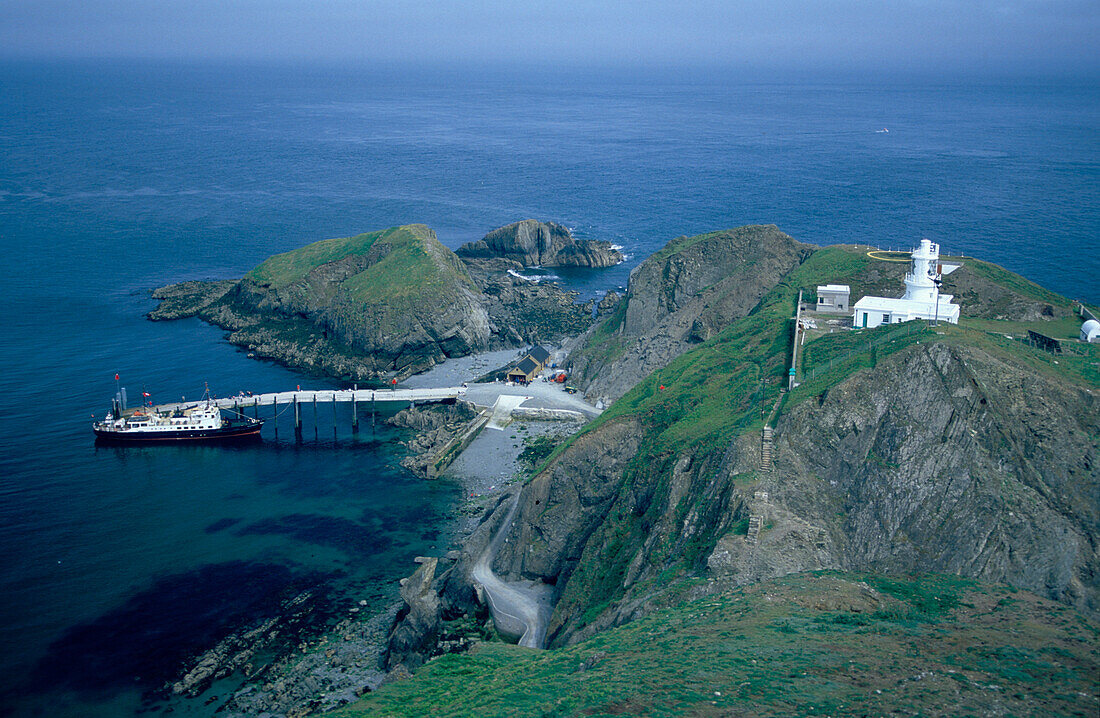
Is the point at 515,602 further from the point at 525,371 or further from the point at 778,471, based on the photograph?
the point at 525,371

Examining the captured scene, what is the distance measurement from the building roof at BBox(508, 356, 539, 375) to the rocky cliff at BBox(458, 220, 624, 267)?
47.0 meters

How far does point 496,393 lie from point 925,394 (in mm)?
46879

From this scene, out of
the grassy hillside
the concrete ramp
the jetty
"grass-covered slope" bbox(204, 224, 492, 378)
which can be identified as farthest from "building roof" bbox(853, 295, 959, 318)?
the grassy hillside

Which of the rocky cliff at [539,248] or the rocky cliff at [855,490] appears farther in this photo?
the rocky cliff at [539,248]

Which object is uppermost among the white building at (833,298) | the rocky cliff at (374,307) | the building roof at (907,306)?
the building roof at (907,306)

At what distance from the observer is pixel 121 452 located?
7556 cm

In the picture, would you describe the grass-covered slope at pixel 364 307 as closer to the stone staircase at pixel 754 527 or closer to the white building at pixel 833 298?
the white building at pixel 833 298

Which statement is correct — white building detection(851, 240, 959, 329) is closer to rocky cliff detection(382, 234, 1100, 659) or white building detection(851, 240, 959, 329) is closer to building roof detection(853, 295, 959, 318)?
building roof detection(853, 295, 959, 318)

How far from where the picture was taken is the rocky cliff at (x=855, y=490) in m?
38.8

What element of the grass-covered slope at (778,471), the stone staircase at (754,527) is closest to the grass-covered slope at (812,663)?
the stone staircase at (754,527)

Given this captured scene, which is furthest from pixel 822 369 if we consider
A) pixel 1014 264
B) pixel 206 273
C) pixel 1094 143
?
pixel 1094 143

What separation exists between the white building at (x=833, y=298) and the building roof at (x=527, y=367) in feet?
104

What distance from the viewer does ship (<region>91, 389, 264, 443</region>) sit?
7688cm

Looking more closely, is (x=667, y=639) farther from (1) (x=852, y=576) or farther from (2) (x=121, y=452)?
(2) (x=121, y=452)
